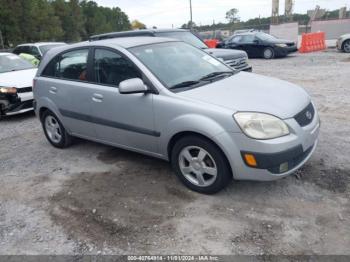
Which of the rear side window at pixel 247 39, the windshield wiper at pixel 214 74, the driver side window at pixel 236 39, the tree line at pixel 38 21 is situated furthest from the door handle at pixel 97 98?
the tree line at pixel 38 21

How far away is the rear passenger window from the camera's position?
428cm

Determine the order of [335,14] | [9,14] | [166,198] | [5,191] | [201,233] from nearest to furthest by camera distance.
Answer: [201,233] → [166,198] → [5,191] → [9,14] → [335,14]

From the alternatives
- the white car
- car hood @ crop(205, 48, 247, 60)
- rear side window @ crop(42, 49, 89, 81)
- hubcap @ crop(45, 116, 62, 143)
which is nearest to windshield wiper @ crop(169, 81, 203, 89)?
rear side window @ crop(42, 49, 89, 81)

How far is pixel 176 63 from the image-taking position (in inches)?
174

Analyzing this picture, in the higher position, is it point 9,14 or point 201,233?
point 9,14

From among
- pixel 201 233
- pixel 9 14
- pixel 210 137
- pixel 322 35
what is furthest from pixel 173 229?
pixel 9 14

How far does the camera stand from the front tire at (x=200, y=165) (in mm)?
3652

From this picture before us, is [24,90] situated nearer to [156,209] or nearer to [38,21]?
[156,209]

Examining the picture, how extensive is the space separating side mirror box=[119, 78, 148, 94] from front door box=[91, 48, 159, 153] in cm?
13

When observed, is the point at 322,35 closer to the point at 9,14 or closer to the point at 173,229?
the point at 173,229

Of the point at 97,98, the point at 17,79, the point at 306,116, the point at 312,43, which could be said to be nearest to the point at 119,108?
the point at 97,98

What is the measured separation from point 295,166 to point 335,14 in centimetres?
4848

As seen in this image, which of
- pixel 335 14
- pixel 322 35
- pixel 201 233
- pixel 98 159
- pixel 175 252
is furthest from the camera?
pixel 335 14

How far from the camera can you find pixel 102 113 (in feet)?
15.1
